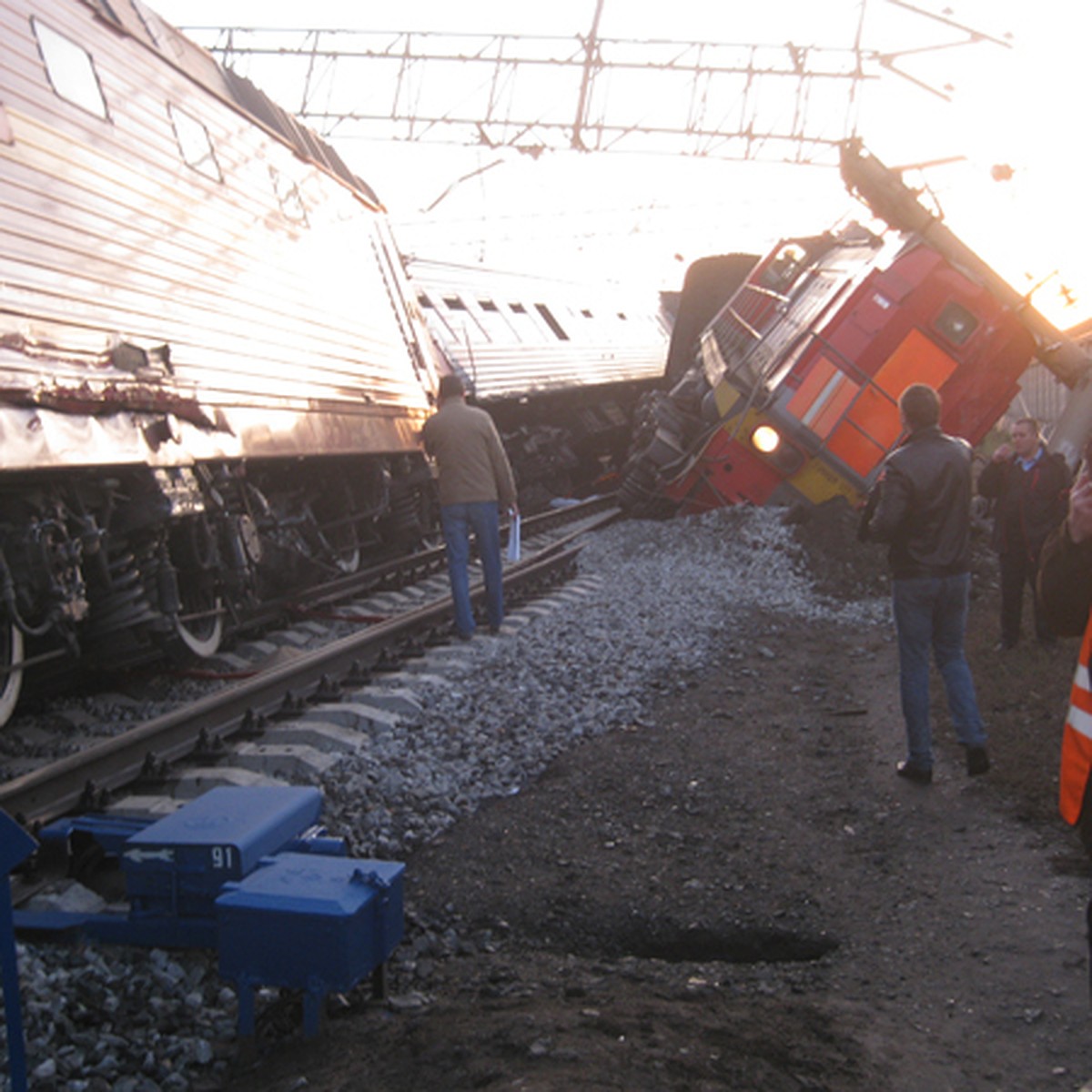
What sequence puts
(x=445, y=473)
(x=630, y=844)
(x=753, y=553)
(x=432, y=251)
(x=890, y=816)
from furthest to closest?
(x=432, y=251) → (x=753, y=553) → (x=445, y=473) → (x=890, y=816) → (x=630, y=844)

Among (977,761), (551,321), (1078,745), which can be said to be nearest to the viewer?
(1078,745)

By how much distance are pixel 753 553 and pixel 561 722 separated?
614 cm

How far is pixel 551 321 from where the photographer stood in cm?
2055

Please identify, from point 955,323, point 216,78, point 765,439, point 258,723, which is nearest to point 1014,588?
point 955,323

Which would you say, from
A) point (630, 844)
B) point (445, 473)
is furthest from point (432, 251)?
point (630, 844)

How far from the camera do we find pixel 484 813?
16.6 ft

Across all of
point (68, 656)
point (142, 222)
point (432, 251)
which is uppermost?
point (432, 251)

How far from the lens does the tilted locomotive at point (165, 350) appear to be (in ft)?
17.9

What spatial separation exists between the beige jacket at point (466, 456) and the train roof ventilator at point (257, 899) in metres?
5.00

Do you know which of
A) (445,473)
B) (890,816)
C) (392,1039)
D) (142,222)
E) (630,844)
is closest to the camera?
(392,1039)

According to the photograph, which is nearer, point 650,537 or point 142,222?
point 142,222

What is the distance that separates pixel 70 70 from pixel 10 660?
3.18 metres

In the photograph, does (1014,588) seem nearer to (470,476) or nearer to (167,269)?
(470,476)

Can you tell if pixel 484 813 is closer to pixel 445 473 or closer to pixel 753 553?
pixel 445 473
